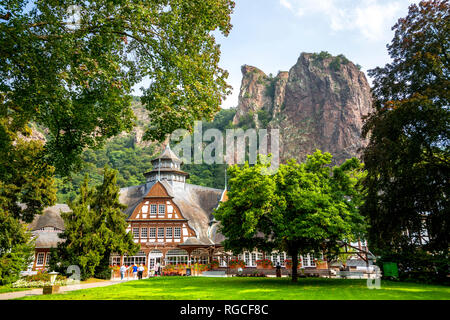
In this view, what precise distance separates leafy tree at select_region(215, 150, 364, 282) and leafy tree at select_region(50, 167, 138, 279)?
10.9 meters

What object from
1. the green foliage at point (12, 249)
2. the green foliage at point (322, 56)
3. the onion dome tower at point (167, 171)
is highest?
the green foliage at point (322, 56)

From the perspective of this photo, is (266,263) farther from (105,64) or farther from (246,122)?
(246,122)

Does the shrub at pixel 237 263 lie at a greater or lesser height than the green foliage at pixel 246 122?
lesser

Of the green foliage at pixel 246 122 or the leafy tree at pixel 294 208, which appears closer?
the leafy tree at pixel 294 208

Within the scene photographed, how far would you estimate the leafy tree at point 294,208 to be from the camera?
16.1 metres

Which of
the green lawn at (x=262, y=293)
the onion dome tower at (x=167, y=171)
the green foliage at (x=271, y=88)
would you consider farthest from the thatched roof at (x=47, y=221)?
the green foliage at (x=271, y=88)

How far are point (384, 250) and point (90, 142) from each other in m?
19.7

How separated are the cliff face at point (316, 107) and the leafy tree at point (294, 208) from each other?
75.2 m

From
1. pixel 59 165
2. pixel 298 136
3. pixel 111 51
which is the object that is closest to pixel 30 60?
pixel 111 51

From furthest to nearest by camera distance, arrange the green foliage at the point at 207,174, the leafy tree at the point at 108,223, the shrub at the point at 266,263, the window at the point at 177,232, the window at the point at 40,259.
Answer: the green foliage at the point at 207,174, the window at the point at 177,232, the window at the point at 40,259, the shrub at the point at 266,263, the leafy tree at the point at 108,223

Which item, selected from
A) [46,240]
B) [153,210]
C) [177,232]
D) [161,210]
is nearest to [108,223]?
[153,210]

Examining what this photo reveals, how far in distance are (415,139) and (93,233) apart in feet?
75.2

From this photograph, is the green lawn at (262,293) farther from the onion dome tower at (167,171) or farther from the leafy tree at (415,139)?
the onion dome tower at (167,171)

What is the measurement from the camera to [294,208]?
56.7 feet
